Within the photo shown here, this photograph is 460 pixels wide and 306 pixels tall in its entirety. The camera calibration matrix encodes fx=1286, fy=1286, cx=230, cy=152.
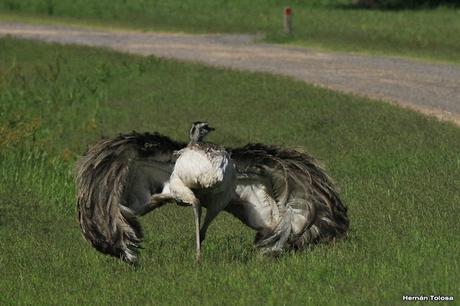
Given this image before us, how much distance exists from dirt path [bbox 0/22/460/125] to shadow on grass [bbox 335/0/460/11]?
484 inches

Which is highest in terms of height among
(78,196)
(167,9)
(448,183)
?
(78,196)

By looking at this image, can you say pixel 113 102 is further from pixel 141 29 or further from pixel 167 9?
pixel 167 9

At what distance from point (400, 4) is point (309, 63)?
2202 centimetres

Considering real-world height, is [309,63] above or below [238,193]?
below

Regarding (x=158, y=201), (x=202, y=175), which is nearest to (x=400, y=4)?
(x=158, y=201)

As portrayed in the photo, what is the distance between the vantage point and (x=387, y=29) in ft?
131

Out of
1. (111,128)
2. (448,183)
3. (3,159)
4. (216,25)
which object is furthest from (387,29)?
(448,183)

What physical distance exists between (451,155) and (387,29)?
24.2 m

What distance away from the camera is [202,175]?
9.21m

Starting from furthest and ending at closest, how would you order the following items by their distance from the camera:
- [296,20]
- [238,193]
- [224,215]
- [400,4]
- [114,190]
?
1. [400,4]
2. [296,20]
3. [224,215]
4. [238,193]
5. [114,190]

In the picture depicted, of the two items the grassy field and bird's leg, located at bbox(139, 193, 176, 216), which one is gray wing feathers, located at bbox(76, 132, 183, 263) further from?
the grassy field

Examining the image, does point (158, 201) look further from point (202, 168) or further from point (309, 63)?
point (309, 63)

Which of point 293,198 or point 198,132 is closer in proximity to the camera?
point 198,132

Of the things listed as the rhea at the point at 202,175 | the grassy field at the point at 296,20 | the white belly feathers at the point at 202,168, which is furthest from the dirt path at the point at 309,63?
the white belly feathers at the point at 202,168
